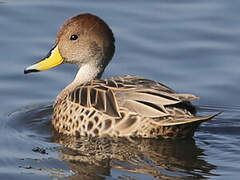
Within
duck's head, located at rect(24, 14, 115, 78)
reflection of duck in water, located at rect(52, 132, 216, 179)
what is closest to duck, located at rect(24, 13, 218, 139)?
duck's head, located at rect(24, 14, 115, 78)

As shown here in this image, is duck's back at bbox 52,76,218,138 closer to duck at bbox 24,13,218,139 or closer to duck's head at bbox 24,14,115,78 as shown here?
duck at bbox 24,13,218,139

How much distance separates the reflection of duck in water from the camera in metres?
8.38

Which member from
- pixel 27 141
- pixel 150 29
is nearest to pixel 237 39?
pixel 150 29

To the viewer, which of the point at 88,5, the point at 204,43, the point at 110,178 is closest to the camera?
the point at 110,178

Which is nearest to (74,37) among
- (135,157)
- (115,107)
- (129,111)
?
(115,107)

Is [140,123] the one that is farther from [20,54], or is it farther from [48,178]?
[20,54]

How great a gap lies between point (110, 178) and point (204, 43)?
4.74 meters

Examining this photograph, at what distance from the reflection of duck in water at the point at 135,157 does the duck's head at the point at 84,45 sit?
1177 millimetres

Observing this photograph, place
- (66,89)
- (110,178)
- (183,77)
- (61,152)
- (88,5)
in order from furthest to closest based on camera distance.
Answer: (88,5), (183,77), (66,89), (61,152), (110,178)

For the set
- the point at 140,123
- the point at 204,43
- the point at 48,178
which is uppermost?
the point at 204,43

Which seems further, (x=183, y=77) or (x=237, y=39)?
(x=237, y=39)

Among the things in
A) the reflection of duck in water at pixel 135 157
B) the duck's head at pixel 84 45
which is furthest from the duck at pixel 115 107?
the reflection of duck in water at pixel 135 157

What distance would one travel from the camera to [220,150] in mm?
9102

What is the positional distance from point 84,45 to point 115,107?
132cm
